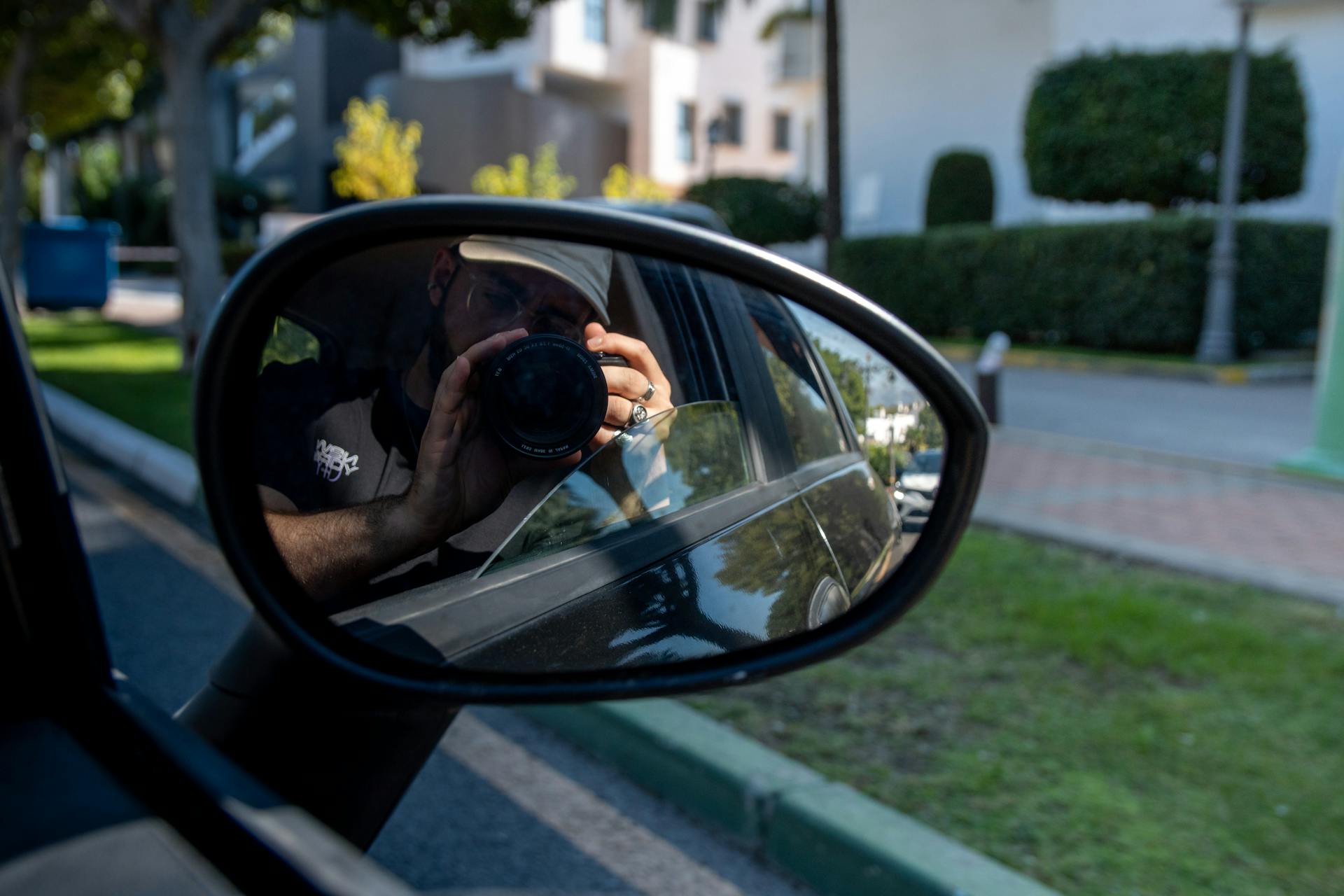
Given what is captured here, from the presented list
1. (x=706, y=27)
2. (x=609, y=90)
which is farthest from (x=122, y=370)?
(x=706, y=27)

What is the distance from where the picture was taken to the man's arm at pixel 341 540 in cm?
117

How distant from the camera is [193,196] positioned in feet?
43.2

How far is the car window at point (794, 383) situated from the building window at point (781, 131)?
1865 inches

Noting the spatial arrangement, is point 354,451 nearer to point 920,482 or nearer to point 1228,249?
point 920,482

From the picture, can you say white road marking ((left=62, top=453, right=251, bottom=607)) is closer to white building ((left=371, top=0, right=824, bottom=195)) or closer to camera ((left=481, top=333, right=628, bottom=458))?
camera ((left=481, top=333, right=628, bottom=458))

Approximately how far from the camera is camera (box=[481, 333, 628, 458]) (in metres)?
1.10

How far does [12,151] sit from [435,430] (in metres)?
24.8

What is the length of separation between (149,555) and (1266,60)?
17942 millimetres

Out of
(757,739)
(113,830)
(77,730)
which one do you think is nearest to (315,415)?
(77,730)

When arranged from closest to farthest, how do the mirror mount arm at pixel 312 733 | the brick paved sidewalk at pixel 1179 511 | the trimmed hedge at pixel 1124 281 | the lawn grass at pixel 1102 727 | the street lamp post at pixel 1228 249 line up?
the mirror mount arm at pixel 312 733, the lawn grass at pixel 1102 727, the brick paved sidewalk at pixel 1179 511, the street lamp post at pixel 1228 249, the trimmed hedge at pixel 1124 281

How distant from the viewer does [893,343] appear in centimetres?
122

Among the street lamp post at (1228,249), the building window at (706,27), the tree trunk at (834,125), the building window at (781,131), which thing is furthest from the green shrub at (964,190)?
the building window at (781,131)

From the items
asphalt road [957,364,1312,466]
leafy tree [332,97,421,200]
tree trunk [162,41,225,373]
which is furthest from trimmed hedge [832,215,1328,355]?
leafy tree [332,97,421,200]

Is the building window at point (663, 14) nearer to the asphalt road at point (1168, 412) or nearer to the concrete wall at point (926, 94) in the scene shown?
the concrete wall at point (926, 94)
